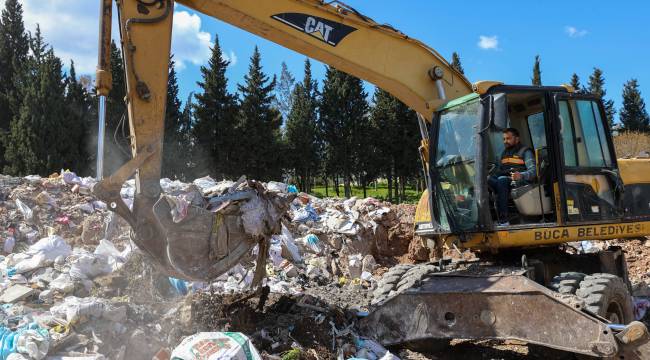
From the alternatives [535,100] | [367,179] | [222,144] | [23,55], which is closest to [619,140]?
[367,179]

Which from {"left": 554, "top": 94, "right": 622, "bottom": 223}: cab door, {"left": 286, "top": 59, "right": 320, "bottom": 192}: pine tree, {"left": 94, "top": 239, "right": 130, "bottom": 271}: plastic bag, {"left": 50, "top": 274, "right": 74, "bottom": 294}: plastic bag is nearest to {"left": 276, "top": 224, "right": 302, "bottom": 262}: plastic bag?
{"left": 94, "top": 239, "right": 130, "bottom": 271}: plastic bag

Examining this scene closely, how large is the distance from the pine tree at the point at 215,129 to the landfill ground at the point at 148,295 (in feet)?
57.4

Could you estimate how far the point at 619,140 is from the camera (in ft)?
91.0

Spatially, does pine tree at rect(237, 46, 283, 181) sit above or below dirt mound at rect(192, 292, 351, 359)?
above

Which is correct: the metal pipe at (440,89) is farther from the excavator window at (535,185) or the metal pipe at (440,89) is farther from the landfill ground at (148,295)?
the landfill ground at (148,295)

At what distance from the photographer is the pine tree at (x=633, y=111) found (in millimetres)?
39625

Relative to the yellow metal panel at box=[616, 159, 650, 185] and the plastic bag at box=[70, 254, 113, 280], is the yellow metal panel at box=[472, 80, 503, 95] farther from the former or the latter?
the plastic bag at box=[70, 254, 113, 280]

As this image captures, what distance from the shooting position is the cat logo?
16.6 ft

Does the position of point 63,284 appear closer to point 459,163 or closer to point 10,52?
point 459,163

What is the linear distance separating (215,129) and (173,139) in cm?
223

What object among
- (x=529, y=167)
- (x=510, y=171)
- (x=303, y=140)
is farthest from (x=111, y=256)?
(x=303, y=140)

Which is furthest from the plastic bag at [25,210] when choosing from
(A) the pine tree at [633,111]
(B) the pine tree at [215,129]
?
(A) the pine tree at [633,111]

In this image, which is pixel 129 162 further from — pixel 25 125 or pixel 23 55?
pixel 23 55

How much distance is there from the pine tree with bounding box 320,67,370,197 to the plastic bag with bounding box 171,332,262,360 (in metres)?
27.1
